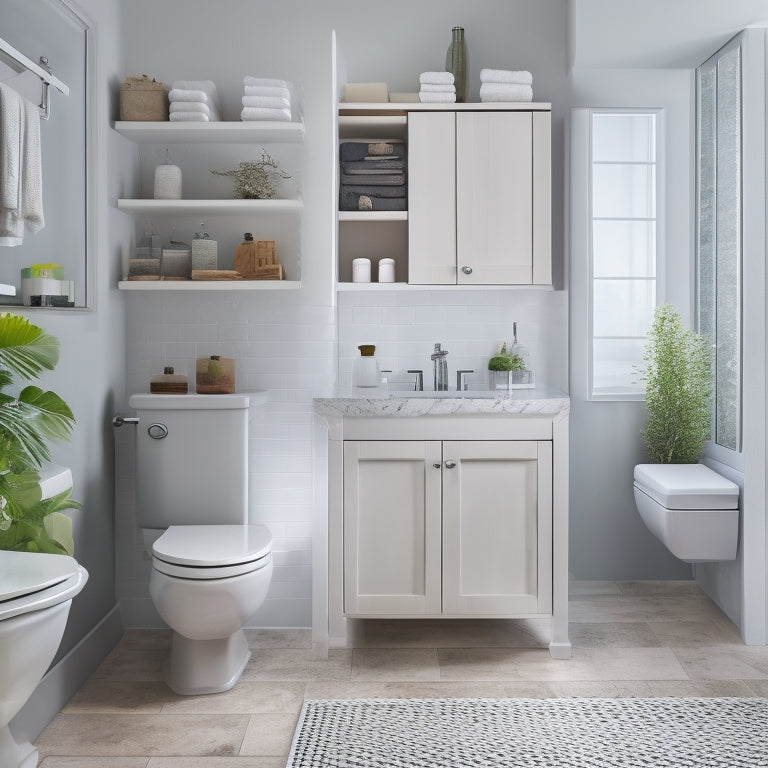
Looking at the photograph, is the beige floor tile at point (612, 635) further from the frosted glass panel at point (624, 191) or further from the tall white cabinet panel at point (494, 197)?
the frosted glass panel at point (624, 191)

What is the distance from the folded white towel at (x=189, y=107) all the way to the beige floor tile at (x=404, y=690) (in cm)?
218

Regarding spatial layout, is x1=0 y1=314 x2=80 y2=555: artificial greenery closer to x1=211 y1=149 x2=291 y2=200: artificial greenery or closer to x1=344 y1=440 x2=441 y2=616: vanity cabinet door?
x1=344 y1=440 x2=441 y2=616: vanity cabinet door

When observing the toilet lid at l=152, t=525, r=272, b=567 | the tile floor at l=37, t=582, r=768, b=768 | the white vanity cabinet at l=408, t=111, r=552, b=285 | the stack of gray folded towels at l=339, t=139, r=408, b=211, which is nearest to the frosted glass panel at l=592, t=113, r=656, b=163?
the white vanity cabinet at l=408, t=111, r=552, b=285

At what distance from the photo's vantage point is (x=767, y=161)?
9.55 ft

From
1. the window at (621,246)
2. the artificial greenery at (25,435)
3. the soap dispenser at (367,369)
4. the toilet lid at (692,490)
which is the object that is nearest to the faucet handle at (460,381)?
the soap dispenser at (367,369)

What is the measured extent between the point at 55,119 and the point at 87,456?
3.86ft

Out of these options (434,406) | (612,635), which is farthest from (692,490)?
(434,406)

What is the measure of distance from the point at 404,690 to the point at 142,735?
33.2 inches

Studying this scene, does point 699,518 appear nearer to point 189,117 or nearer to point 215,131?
point 215,131

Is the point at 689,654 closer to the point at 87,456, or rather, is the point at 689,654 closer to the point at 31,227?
the point at 87,456

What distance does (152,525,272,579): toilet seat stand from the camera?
243 centimetres

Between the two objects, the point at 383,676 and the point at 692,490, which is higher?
the point at 692,490

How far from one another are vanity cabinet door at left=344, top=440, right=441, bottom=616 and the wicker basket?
1.50 m

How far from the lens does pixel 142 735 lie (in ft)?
7.62
